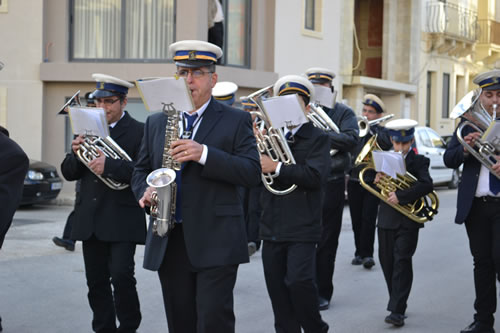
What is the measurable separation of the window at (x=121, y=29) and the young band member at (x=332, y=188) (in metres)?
12.5

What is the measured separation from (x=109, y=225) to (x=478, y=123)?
2891 mm

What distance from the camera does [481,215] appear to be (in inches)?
269

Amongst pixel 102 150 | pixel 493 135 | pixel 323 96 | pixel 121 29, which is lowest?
pixel 102 150

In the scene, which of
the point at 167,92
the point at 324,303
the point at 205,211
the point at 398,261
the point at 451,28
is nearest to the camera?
the point at 167,92

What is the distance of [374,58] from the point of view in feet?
99.7

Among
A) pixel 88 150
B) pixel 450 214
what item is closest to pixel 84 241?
pixel 88 150

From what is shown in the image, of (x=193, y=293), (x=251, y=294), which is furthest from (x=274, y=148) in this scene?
(x=251, y=294)

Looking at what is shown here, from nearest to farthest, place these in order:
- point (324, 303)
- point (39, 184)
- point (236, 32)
A: point (324, 303) → point (39, 184) → point (236, 32)

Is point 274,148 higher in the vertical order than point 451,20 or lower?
lower

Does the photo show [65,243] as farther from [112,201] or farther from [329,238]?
[112,201]

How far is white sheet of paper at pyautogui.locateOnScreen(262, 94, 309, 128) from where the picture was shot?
20.2 feet

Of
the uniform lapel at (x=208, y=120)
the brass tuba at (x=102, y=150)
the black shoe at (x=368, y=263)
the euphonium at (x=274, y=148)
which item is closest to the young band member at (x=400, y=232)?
the euphonium at (x=274, y=148)

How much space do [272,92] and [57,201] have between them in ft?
36.9

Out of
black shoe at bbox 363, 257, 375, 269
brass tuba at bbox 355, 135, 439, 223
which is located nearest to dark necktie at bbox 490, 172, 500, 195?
brass tuba at bbox 355, 135, 439, 223
